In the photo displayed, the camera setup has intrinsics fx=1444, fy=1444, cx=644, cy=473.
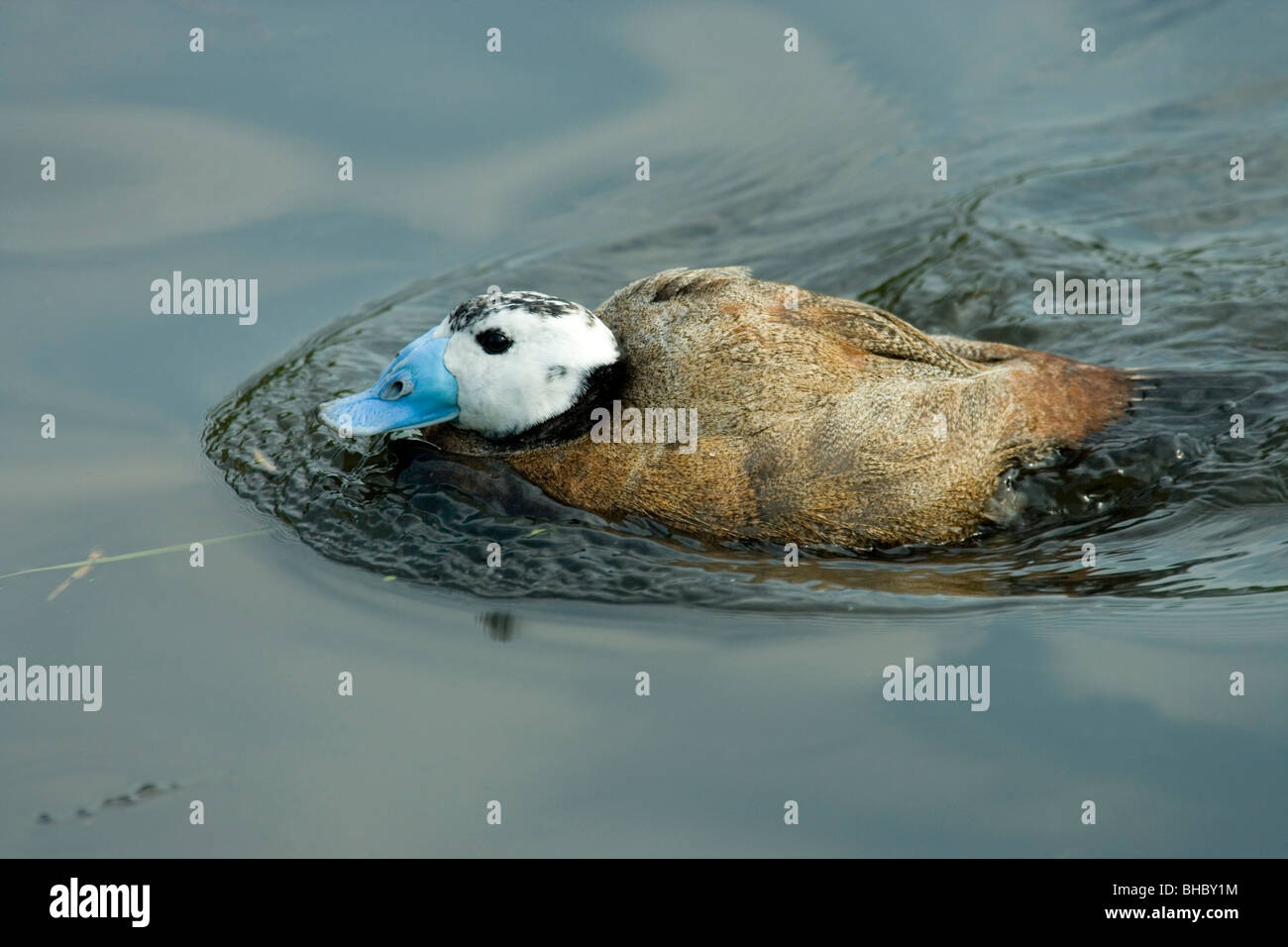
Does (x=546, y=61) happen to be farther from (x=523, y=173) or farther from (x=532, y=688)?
(x=532, y=688)

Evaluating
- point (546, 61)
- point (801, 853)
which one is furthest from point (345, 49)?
point (801, 853)

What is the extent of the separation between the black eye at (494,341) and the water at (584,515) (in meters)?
0.68

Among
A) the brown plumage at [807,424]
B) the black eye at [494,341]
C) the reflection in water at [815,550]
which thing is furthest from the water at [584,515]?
the black eye at [494,341]

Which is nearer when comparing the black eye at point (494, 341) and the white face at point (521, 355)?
the white face at point (521, 355)

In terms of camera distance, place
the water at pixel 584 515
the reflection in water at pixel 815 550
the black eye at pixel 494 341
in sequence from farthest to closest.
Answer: the black eye at pixel 494 341, the reflection in water at pixel 815 550, the water at pixel 584 515

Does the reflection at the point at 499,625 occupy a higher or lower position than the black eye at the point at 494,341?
lower

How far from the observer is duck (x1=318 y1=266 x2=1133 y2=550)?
6426 millimetres

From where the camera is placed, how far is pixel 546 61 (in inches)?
424

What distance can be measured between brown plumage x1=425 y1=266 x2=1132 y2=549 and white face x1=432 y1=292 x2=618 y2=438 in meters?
0.20

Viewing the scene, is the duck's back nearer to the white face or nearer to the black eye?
the white face

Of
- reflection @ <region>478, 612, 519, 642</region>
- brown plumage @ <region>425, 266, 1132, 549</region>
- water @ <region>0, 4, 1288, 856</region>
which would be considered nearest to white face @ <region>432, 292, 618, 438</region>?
brown plumage @ <region>425, 266, 1132, 549</region>

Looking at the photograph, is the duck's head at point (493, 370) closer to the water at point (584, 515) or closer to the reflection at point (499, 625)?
the water at point (584, 515)

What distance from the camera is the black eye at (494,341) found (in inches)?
275

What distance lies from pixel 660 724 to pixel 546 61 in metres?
6.74
